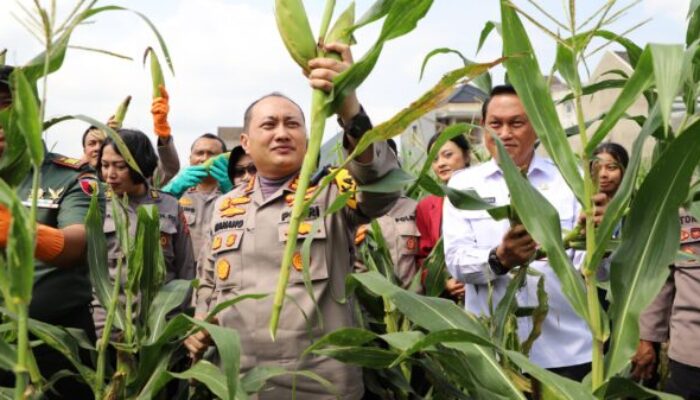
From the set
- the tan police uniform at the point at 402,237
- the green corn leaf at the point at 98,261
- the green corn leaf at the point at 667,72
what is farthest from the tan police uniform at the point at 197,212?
the green corn leaf at the point at 667,72

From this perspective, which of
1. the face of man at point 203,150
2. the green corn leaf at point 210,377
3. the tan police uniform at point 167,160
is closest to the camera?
the green corn leaf at point 210,377

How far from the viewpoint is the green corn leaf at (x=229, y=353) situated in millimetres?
1853

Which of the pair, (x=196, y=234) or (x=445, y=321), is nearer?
(x=445, y=321)

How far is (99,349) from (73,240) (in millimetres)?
405

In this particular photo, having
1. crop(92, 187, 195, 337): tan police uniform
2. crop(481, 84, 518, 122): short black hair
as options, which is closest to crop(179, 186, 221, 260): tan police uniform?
crop(92, 187, 195, 337): tan police uniform

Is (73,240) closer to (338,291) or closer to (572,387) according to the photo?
(338,291)

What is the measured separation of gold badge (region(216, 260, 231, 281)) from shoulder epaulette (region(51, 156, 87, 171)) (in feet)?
1.99

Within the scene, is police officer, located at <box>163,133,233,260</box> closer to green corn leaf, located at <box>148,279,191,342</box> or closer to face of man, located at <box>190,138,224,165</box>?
face of man, located at <box>190,138,224,165</box>

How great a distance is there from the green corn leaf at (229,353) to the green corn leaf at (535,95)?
832mm

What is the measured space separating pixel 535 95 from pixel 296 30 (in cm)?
56

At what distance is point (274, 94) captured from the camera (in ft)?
9.34

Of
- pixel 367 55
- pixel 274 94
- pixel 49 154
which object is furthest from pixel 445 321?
pixel 49 154

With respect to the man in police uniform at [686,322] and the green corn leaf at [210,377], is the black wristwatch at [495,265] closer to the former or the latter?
the green corn leaf at [210,377]

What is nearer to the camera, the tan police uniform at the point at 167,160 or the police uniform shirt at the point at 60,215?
the police uniform shirt at the point at 60,215
